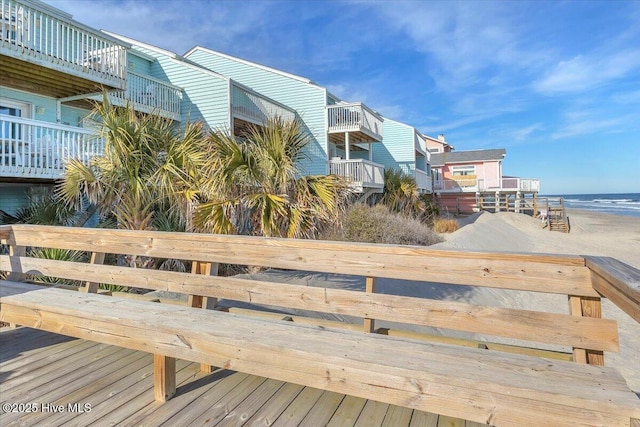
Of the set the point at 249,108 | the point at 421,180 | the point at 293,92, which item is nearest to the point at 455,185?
the point at 421,180

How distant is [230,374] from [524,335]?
202 centimetres

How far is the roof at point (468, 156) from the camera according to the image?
32719 millimetres

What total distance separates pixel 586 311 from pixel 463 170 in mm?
35397

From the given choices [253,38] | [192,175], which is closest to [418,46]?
[253,38]

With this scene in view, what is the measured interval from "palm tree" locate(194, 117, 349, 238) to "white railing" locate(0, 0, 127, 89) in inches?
232

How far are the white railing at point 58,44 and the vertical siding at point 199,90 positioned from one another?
393 cm

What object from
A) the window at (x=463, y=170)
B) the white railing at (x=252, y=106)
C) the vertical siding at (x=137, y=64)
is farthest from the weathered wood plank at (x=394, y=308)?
the window at (x=463, y=170)

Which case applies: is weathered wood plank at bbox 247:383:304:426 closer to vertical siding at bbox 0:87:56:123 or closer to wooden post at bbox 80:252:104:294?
wooden post at bbox 80:252:104:294

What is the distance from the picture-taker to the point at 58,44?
28.4 ft

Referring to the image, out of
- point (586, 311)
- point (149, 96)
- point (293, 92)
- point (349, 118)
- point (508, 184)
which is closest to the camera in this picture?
point (586, 311)

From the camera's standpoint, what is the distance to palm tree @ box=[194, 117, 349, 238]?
529cm

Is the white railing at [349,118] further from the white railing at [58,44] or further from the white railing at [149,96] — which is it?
the white railing at [58,44]

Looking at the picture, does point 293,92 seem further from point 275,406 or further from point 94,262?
point 275,406

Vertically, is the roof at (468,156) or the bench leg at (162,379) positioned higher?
the roof at (468,156)
